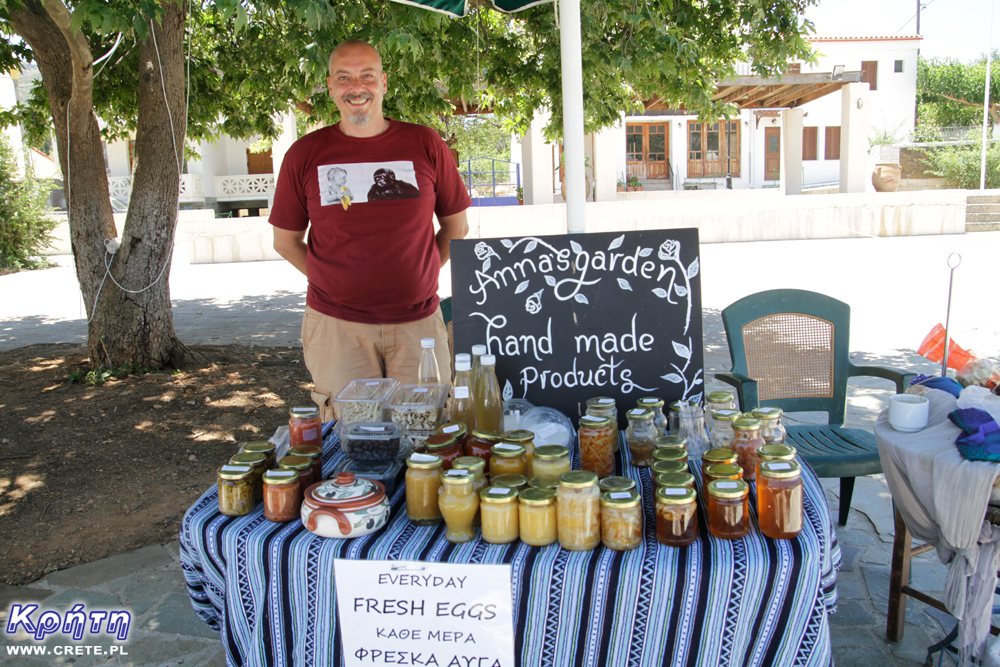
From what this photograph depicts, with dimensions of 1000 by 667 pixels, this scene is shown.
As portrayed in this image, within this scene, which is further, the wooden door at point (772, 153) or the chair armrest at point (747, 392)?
the wooden door at point (772, 153)

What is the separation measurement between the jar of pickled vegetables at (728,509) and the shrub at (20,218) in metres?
16.2

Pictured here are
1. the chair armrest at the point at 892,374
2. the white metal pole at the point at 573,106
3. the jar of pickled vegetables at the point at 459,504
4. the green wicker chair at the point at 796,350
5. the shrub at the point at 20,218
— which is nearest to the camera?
the jar of pickled vegetables at the point at 459,504

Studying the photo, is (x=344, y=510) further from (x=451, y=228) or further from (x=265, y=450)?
(x=451, y=228)

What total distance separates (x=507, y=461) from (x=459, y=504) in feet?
0.66

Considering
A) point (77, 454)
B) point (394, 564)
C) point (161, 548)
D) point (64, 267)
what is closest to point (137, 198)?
point (77, 454)

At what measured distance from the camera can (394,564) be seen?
5.05 feet

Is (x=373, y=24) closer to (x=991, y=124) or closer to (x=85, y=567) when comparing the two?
(x=85, y=567)

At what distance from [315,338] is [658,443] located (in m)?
1.54

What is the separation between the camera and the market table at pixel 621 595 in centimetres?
147

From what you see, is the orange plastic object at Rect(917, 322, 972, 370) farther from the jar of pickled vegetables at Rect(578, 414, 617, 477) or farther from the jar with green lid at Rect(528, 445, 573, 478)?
the jar with green lid at Rect(528, 445, 573, 478)

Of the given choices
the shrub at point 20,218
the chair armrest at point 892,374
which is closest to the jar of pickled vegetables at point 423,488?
the chair armrest at point 892,374

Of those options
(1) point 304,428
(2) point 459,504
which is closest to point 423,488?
(2) point 459,504

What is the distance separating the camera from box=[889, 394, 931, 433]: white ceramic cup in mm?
2016

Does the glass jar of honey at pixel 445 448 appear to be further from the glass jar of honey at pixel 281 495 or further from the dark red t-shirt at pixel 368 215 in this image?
the dark red t-shirt at pixel 368 215
